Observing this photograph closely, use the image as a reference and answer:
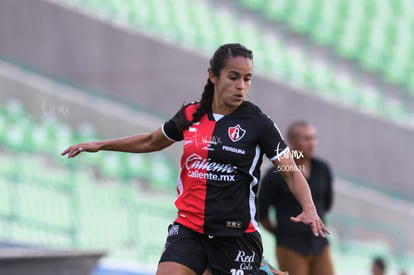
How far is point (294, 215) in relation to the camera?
665cm

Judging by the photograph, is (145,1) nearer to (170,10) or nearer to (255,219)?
(170,10)

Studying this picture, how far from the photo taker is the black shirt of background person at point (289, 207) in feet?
21.8

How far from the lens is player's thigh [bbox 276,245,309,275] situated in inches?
260

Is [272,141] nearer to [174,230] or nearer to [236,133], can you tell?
[236,133]

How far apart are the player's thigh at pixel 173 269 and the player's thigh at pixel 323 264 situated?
2.38m

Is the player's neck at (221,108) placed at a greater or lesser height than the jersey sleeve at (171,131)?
greater

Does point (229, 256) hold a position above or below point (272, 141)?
below

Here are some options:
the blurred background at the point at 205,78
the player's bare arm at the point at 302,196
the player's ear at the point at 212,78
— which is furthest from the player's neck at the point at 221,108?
the blurred background at the point at 205,78

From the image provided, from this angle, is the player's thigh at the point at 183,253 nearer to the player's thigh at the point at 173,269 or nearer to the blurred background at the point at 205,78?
the player's thigh at the point at 173,269

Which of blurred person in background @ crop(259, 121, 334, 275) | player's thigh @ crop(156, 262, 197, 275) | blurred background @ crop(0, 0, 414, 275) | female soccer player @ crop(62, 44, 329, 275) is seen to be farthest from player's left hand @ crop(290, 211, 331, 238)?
blurred background @ crop(0, 0, 414, 275)

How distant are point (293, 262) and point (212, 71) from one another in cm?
246

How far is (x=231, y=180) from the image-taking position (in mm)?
4500

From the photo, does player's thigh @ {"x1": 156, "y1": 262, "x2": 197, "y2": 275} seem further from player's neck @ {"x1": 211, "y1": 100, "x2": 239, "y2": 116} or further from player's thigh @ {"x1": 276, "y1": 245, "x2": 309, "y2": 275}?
player's thigh @ {"x1": 276, "y1": 245, "x2": 309, "y2": 275}

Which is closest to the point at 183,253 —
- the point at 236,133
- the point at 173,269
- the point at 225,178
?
the point at 173,269
